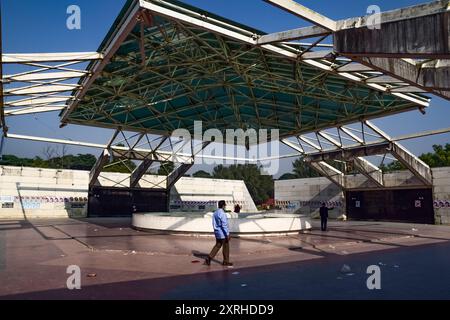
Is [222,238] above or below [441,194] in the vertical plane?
below

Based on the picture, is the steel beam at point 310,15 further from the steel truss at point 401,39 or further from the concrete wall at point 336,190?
the concrete wall at point 336,190

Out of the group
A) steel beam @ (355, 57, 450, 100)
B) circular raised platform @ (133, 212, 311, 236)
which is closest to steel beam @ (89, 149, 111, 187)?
circular raised platform @ (133, 212, 311, 236)

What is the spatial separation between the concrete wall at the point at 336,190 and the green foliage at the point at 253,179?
4261 cm

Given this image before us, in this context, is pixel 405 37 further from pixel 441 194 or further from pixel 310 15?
pixel 441 194

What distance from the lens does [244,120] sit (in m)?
31.9

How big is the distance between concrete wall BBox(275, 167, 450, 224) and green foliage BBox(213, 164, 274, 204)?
42.6m


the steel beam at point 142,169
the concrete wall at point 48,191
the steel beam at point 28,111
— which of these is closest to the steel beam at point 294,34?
the steel beam at point 28,111

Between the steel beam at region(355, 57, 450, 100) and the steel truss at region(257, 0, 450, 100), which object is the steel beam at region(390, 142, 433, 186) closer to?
the steel truss at region(257, 0, 450, 100)

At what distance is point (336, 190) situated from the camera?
4006 centimetres

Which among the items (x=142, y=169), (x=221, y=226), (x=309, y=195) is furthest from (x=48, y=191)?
(x=221, y=226)

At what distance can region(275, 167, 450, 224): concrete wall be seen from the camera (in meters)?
30.6

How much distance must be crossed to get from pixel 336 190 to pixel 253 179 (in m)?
55.4
